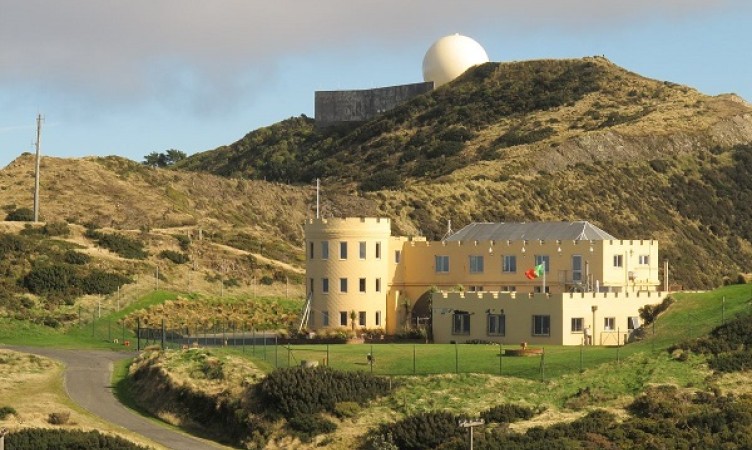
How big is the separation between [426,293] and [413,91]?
114 m

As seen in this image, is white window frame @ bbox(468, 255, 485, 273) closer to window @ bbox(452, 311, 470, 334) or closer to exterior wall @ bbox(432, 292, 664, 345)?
exterior wall @ bbox(432, 292, 664, 345)

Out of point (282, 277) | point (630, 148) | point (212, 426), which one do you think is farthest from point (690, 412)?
point (630, 148)

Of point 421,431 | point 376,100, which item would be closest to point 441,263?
point 421,431

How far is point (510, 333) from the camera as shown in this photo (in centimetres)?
7475

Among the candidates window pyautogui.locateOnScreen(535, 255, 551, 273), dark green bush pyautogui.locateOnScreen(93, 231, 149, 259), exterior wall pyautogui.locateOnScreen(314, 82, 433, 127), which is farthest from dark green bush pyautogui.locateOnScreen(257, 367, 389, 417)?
exterior wall pyautogui.locateOnScreen(314, 82, 433, 127)

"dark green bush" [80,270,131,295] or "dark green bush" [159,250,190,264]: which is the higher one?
"dark green bush" [159,250,190,264]

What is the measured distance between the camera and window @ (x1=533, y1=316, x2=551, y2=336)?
242 ft

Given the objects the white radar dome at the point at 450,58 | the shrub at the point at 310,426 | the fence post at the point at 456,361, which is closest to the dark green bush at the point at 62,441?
the shrub at the point at 310,426

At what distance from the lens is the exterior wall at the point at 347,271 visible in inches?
3258

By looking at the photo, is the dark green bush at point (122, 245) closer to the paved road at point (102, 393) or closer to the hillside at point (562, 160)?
the hillside at point (562, 160)

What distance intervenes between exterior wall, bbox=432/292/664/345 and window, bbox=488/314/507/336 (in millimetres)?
124

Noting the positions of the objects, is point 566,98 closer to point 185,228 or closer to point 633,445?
point 185,228

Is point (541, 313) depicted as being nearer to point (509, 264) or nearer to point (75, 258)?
point (509, 264)

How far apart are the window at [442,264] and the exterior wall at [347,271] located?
3.10 meters
